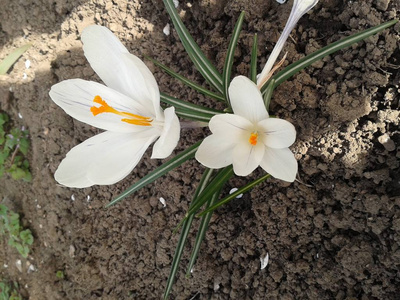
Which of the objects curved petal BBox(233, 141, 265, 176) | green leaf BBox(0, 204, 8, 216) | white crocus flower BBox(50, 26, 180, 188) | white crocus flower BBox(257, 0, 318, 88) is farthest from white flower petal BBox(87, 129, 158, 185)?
green leaf BBox(0, 204, 8, 216)

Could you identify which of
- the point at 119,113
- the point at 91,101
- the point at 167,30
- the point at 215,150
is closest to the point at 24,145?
the point at 167,30

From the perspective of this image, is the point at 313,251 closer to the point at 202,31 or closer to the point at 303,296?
the point at 303,296

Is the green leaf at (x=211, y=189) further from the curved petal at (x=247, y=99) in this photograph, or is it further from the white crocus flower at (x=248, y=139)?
the curved petal at (x=247, y=99)

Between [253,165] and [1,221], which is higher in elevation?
[253,165]

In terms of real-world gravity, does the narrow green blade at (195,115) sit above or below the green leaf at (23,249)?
above

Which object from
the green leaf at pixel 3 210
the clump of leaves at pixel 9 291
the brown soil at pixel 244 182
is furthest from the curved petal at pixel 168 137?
the clump of leaves at pixel 9 291

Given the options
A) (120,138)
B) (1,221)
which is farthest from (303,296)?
(1,221)

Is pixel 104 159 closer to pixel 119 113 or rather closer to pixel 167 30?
pixel 119 113
